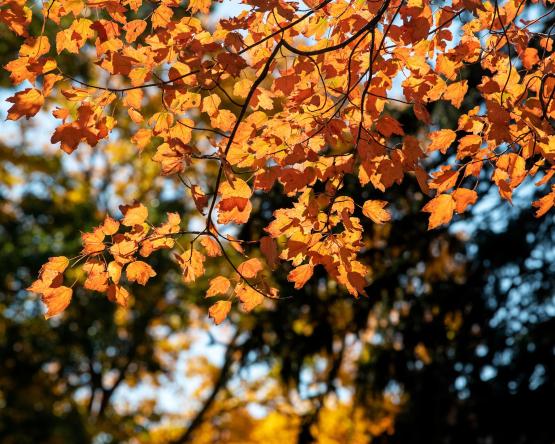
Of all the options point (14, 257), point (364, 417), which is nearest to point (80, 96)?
point (364, 417)

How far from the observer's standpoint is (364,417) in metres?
8.05

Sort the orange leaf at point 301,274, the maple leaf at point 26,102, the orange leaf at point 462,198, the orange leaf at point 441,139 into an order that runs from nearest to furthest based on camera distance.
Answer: the maple leaf at point 26,102 < the orange leaf at point 462,198 < the orange leaf at point 301,274 < the orange leaf at point 441,139

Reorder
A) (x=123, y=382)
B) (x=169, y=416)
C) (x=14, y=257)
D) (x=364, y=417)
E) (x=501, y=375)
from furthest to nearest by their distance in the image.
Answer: (x=169, y=416), (x=123, y=382), (x=14, y=257), (x=364, y=417), (x=501, y=375)

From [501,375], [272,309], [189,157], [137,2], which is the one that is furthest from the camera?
[272,309]

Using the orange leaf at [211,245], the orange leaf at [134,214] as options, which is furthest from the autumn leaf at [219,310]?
the orange leaf at [134,214]

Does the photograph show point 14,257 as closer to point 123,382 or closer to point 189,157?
point 123,382

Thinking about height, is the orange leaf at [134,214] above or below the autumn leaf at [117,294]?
above

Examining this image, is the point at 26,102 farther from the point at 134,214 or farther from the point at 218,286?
the point at 218,286

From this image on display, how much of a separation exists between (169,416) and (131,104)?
14807mm

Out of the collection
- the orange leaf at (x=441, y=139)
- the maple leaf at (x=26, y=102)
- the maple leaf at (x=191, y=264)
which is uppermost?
the maple leaf at (x=26, y=102)

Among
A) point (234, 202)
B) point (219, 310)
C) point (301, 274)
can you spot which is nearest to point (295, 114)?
point (234, 202)

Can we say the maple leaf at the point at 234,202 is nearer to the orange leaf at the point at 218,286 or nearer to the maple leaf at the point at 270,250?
the maple leaf at the point at 270,250

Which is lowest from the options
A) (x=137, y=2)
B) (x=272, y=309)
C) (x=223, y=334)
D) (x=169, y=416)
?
(x=137, y=2)

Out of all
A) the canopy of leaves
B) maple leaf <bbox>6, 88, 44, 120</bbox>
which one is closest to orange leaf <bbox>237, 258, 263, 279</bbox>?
the canopy of leaves
